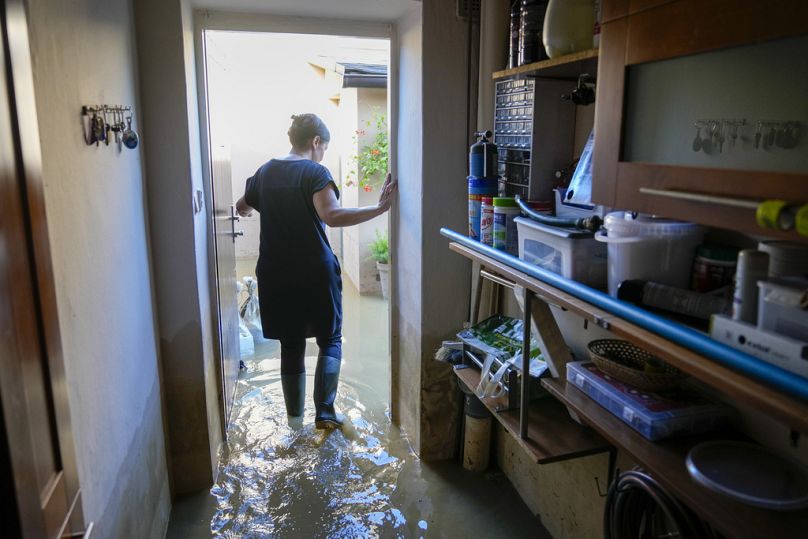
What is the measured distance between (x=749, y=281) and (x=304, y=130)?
2113 millimetres

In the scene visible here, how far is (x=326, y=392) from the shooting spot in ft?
9.07

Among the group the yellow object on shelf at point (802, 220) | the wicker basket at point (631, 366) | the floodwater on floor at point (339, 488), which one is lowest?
the floodwater on floor at point (339, 488)

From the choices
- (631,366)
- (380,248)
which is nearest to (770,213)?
(631,366)

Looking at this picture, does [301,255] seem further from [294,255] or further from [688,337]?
[688,337]

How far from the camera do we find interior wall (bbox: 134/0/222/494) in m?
1.92

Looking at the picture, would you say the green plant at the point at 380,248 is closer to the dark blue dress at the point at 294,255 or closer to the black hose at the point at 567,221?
the dark blue dress at the point at 294,255

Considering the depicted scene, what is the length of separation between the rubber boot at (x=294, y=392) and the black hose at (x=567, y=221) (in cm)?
162

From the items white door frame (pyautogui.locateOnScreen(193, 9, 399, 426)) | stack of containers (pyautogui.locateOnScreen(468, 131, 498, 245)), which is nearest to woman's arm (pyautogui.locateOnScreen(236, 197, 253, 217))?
white door frame (pyautogui.locateOnScreen(193, 9, 399, 426))

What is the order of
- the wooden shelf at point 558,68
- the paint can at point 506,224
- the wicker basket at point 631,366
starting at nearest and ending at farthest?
the wicker basket at point 631,366
the wooden shelf at point 558,68
the paint can at point 506,224

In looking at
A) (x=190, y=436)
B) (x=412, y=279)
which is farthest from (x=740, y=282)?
(x=190, y=436)

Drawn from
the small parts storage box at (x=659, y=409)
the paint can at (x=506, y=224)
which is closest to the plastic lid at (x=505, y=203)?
the paint can at (x=506, y=224)

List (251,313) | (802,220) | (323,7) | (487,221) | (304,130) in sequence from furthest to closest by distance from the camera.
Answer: (251,313) < (304,130) < (323,7) < (487,221) < (802,220)

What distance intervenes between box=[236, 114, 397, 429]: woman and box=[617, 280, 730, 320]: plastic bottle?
1.52m

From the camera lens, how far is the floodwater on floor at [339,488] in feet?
6.72
